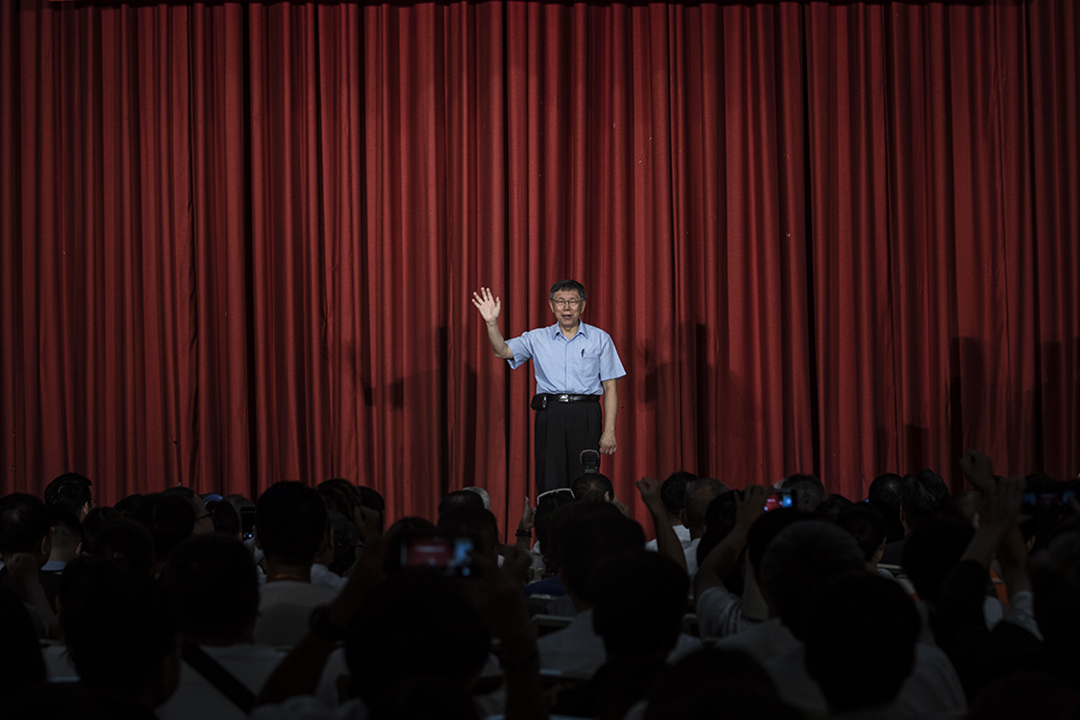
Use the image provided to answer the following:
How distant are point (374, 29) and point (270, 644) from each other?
193 inches

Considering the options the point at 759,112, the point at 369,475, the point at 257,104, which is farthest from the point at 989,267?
the point at 257,104

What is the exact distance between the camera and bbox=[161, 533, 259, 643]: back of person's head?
1.74 m

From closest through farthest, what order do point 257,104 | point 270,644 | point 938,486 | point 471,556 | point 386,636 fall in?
point 386,636 → point 471,556 → point 270,644 → point 938,486 → point 257,104

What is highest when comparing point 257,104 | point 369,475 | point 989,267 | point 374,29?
point 374,29

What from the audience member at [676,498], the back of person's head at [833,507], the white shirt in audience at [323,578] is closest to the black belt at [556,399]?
the audience member at [676,498]

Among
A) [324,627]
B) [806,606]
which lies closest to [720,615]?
[806,606]

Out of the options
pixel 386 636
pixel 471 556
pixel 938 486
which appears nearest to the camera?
pixel 386 636

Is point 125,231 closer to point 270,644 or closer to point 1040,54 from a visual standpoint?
point 270,644

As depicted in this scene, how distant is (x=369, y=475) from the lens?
6270 millimetres

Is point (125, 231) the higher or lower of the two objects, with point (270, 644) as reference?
higher

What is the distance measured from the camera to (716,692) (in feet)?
3.14

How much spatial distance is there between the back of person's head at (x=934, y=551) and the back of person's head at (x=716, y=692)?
1.00 meters

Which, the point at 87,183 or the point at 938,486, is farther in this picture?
the point at 87,183

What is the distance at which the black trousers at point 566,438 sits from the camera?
546 centimetres
